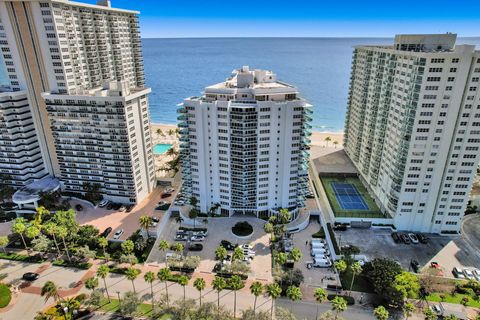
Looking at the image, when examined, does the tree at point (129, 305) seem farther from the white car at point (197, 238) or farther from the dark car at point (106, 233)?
the dark car at point (106, 233)

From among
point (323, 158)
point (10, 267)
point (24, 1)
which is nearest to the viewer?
point (10, 267)

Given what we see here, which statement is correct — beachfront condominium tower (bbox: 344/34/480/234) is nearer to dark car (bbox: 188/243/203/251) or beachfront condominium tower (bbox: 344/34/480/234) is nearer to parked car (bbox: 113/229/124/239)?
dark car (bbox: 188/243/203/251)

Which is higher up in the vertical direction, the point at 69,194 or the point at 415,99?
the point at 415,99

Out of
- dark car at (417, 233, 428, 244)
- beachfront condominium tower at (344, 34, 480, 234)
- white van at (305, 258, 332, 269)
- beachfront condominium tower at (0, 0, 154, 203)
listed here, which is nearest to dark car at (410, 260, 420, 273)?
dark car at (417, 233, 428, 244)

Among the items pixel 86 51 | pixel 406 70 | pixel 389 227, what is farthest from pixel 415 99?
pixel 86 51

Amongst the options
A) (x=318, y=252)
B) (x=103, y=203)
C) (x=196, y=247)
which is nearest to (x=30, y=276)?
(x=103, y=203)

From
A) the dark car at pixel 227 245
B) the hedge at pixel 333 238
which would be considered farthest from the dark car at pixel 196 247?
the hedge at pixel 333 238

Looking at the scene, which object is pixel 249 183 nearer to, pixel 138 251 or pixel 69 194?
pixel 138 251
